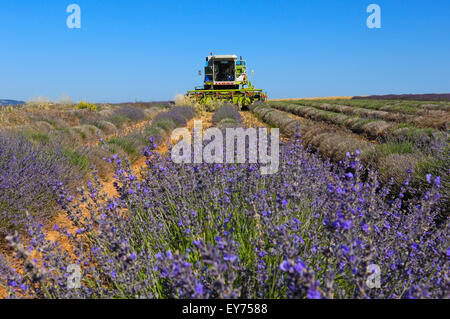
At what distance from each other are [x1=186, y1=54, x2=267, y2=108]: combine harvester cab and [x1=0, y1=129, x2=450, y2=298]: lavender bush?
55.7 ft

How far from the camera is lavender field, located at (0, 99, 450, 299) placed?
133 cm

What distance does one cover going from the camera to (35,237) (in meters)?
1.62

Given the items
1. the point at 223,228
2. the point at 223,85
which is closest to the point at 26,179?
the point at 223,228

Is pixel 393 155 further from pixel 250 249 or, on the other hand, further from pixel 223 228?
pixel 223 228

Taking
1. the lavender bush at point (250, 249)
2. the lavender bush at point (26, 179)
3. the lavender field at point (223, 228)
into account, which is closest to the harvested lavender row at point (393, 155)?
the lavender field at point (223, 228)

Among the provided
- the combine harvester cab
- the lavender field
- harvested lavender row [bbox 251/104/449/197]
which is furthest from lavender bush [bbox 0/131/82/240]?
the combine harvester cab

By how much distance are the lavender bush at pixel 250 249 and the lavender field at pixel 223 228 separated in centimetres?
1

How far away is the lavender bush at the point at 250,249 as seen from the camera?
1.21 meters

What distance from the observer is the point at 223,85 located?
20359mm

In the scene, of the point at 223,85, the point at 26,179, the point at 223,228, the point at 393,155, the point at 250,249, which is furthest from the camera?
the point at 223,85

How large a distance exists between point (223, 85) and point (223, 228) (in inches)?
756

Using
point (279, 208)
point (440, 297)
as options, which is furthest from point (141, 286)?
point (440, 297)

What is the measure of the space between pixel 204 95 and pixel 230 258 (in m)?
19.5

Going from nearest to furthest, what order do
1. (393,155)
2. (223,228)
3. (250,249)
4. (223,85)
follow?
(223,228) < (250,249) < (393,155) < (223,85)
